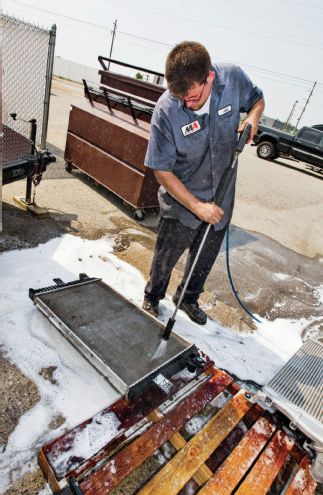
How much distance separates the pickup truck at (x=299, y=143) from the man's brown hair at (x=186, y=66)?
1178cm

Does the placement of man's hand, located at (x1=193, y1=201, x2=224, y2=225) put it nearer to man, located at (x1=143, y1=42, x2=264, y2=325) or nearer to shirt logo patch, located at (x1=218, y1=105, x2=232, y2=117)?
man, located at (x1=143, y1=42, x2=264, y2=325)

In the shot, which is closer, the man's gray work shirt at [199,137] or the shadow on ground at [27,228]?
the man's gray work shirt at [199,137]

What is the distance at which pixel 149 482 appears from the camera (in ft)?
4.77

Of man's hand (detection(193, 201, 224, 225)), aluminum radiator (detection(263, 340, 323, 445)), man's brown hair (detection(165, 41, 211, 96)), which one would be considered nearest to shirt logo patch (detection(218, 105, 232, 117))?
man's brown hair (detection(165, 41, 211, 96))

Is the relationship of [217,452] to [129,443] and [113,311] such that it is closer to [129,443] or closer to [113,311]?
[129,443]

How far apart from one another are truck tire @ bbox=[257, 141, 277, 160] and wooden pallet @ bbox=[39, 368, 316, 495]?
40.6ft

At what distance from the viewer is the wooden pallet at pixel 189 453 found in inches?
57.0

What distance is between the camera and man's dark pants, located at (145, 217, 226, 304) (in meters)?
2.49

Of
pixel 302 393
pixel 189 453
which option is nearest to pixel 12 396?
pixel 189 453

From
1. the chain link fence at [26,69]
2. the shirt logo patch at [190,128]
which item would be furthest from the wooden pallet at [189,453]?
the chain link fence at [26,69]

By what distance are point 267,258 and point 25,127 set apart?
480cm

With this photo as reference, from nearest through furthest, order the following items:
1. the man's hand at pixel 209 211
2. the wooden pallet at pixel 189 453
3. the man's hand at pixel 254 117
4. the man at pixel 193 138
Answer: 1. the wooden pallet at pixel 189 453
2. the man at pixel 193 138
3. the man's hand at pixel 209 211
4. the man's hand at pixel 254 117

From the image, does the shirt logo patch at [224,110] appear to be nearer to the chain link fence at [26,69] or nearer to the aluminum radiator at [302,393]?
the aluminum radiator at [302,393]

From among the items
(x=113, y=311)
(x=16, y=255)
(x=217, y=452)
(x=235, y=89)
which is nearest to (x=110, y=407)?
(x=217, y=452)
